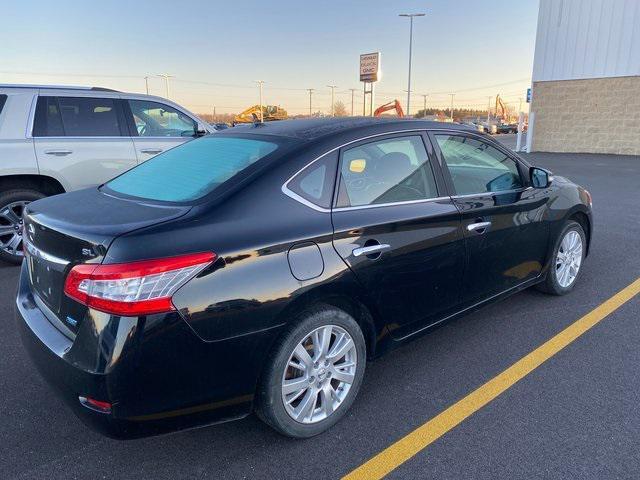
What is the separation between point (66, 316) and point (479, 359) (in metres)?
2.59

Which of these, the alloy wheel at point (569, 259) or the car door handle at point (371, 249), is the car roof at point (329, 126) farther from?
the alloy wheel at point (569, 259)

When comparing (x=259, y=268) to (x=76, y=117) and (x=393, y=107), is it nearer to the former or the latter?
(x=76, y=117)

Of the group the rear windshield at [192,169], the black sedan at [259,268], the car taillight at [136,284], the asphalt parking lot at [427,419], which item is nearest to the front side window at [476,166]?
the black sedan at [259,268]

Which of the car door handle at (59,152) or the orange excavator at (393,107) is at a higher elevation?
the orange excavator at (393,107)

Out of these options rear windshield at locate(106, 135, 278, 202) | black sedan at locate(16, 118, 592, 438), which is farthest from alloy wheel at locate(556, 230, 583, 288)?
rear windshield at locate(106, 135, 278, 202)

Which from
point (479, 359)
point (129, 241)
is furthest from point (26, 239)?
point (479, 359)

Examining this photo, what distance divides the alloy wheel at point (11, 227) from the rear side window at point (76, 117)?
0.86 metres

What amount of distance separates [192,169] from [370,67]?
141ft

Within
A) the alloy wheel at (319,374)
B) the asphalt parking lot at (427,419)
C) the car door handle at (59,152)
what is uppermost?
the car door handle at (59,152)

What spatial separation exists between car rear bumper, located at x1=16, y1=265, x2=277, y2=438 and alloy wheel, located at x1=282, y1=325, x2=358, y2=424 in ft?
0.77

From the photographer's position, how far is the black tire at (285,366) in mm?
2381

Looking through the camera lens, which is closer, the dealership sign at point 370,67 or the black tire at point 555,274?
the black tire at point 555,274

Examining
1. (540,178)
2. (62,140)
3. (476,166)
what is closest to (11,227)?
(62,140)

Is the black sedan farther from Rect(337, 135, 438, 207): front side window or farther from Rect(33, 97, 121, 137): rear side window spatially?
Rect(33, 97, 121, 137): rear side window
